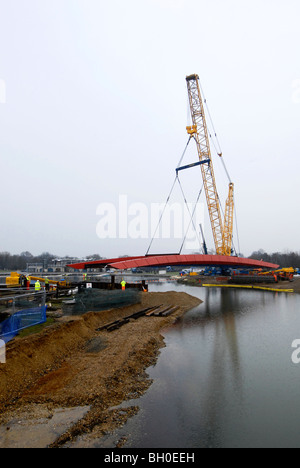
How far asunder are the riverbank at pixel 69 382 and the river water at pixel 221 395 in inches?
23.6

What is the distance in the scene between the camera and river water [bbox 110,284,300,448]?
5.46 meters

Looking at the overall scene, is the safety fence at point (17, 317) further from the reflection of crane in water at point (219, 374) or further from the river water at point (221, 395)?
the reflection of crane in water at point (219, 374)

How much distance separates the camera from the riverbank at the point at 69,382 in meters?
5.65

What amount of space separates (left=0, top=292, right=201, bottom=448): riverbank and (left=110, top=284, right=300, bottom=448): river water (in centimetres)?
60

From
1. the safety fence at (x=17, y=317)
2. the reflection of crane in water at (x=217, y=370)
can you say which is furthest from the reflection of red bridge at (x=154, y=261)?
the safety fence at (x=17, y=317)

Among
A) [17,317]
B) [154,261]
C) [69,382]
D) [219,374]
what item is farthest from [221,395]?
[154,261]

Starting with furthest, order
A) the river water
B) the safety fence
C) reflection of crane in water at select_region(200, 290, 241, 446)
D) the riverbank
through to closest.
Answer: the safety fence, reflection of crane in water at select_region(200, 290, 241, 446), the riverbank, the river water

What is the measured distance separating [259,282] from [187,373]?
4063 cm

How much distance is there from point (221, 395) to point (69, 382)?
4495 millimetres

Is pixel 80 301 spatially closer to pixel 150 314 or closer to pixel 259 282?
pixel 150 314

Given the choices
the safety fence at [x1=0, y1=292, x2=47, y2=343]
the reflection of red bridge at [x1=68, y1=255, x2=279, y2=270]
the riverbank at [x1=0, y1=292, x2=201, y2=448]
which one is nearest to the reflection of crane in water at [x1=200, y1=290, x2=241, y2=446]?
the riverbank at [x1=0, y1=292, x2=201, y2=448]

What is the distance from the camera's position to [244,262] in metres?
36.0

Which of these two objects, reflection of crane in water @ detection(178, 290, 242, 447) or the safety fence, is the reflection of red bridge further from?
the safety fence
